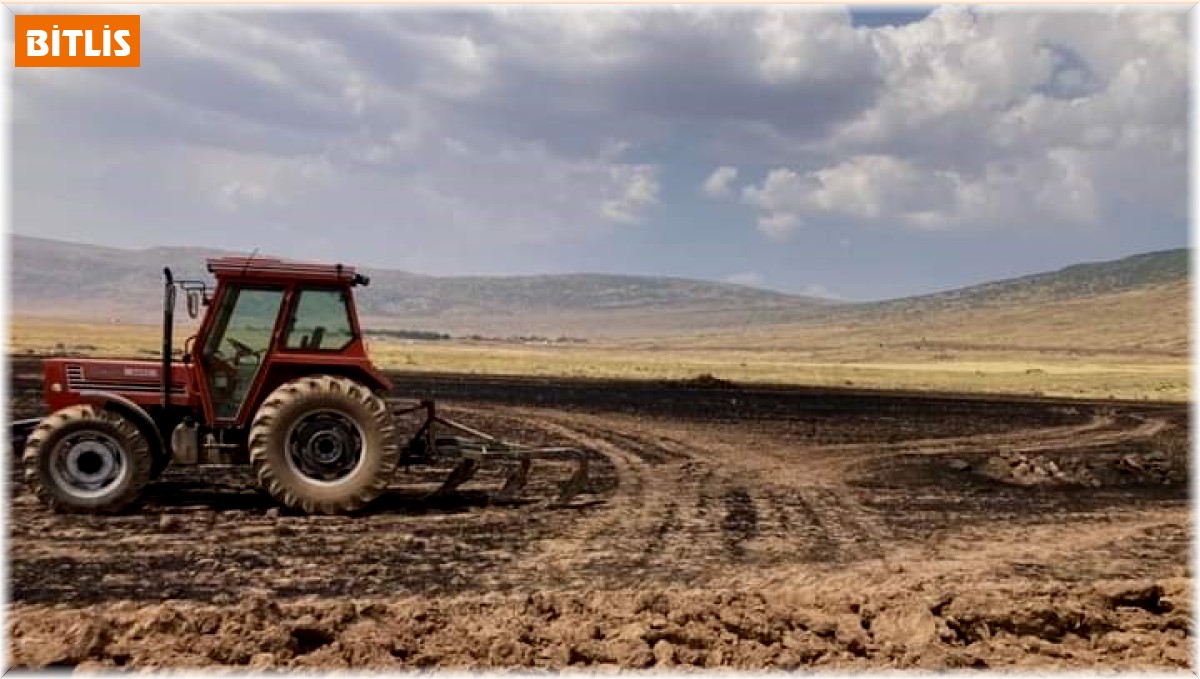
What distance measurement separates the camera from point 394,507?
31.9 feet

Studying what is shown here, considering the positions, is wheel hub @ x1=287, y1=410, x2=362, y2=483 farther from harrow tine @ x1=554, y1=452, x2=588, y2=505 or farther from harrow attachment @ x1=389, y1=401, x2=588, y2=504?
harrow tine @ x1=554, y1=452, x2=588, y2=505

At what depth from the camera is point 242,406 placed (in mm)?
9398

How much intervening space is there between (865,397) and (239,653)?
3006 cm

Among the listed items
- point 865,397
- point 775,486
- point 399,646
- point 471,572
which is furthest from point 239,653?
point 865,397

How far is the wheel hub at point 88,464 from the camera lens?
8.87 meters

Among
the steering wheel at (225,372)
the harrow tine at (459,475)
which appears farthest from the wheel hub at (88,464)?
the harrow tine at (459,475)

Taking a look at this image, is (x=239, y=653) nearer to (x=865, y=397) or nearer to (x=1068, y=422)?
(x=1068, y=422)

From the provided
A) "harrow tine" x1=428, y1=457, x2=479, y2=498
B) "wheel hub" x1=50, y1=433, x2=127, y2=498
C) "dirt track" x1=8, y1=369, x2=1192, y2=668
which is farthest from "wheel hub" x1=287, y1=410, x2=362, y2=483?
"wheel hub" x1=50, y1=433, x2=127, y2=498

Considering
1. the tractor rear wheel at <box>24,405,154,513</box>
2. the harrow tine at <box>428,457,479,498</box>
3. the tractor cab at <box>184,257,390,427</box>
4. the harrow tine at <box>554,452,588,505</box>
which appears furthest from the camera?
the harrow tine at <box>554,452,588,505</box>

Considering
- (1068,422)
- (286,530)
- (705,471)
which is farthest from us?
(1068,422)

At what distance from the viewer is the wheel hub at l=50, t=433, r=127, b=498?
8.87 m

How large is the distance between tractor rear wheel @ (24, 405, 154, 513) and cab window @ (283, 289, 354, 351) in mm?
1729

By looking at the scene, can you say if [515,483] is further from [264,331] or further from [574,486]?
[264,331]

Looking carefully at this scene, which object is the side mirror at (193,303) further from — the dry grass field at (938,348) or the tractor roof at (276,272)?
the dry grass field at (938,348)
